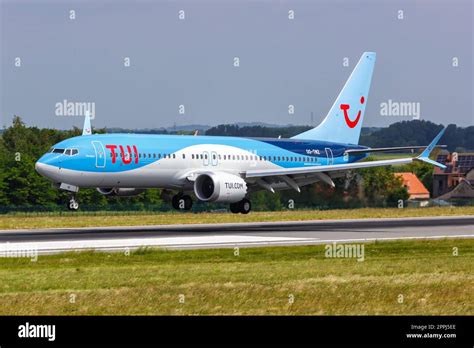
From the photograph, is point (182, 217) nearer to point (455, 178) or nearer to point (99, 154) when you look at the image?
point (99, 154)

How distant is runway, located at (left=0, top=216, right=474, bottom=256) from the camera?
42.8 m

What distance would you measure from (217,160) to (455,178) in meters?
79.8

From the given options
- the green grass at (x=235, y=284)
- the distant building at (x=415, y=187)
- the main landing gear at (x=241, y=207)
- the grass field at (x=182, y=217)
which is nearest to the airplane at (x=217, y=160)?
the main landing gear at (x=241, y=207)

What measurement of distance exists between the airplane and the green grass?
19.5 meters

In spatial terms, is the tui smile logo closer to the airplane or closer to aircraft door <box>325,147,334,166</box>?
the airplane

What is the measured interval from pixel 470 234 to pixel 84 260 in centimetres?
2156

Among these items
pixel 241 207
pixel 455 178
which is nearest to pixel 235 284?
pixel 241 207

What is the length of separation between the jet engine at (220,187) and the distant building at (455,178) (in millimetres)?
48236

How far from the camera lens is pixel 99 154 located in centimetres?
5756

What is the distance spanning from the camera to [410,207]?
281 feet

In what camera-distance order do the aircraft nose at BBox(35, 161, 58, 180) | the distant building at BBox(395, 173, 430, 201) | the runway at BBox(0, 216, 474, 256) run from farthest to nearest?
the distant building at BBox(395, 173, 430, 201), the aircraft nose at BBox(35, 161, 58, 180), the runway at BBox(0, 216, 474, 256)

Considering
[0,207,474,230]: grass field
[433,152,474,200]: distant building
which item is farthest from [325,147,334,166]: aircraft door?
[433,152,474,200]: distant building

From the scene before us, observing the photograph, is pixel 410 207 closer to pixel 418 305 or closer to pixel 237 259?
pixel 237 259
